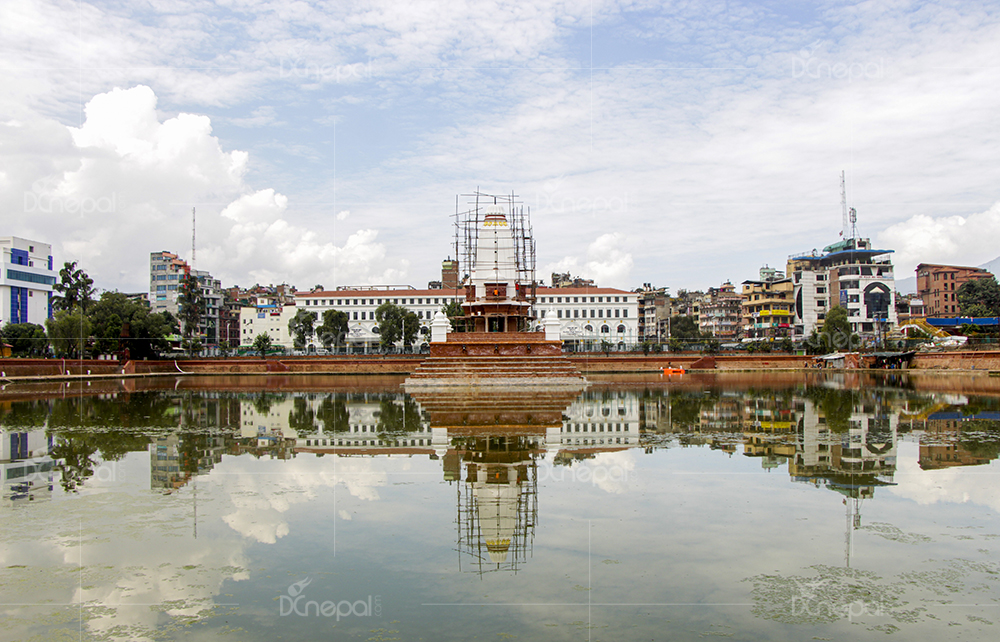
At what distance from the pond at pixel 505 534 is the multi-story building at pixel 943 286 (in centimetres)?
10944

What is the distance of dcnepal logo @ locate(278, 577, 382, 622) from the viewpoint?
680 centimetres

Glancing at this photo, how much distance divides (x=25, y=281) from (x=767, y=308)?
93486 millimetres

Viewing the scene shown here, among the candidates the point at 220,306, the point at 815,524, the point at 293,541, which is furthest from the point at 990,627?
the point at 220,306

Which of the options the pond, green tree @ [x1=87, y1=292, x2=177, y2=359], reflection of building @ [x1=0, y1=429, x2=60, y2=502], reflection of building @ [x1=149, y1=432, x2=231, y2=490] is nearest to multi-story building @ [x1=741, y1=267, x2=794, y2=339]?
green tree @ [x1=87, y1=292, x2=177, y2=359]

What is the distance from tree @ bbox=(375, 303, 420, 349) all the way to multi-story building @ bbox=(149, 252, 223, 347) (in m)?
37.5

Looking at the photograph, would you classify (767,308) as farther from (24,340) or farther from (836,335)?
(24,340)

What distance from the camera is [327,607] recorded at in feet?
22.7

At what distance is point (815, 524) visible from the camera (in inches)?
373

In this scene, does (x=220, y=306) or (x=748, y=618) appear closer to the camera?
(x=748, y=618)

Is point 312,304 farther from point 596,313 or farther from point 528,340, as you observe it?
point 528,340

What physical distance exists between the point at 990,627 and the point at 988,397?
93.7 feet

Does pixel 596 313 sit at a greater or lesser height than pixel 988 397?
greater

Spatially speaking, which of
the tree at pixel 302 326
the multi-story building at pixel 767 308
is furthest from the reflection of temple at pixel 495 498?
the multi-story building at pixel 767 308

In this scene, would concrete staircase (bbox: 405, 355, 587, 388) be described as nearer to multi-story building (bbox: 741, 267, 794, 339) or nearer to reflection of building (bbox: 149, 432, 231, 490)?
reflection of building (bbox: 149, 432, 231, 490)
